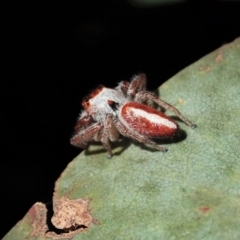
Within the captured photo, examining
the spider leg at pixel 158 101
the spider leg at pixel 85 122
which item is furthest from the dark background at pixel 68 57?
the spider leg at pixel 158 101

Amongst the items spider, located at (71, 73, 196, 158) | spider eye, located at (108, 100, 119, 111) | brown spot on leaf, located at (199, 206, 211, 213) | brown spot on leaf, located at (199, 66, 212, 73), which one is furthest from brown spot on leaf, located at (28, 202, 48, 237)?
brown spot on leaf, located at (199, 66, 212, 73)

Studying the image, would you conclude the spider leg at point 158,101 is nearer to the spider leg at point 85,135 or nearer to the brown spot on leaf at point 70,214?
the spider leg at point 85,135

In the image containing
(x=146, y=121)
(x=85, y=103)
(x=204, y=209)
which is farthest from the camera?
(x=85, y=103)

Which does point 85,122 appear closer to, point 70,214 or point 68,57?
point 68,57

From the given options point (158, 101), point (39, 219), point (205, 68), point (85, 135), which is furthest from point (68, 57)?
point (39, 219)

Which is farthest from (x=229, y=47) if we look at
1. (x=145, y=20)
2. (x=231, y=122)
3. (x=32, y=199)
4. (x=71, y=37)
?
(x=32, y=199)

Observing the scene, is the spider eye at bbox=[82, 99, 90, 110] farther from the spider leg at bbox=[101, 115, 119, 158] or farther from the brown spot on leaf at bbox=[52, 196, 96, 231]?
the brown spot on leaf at bbox=[52, 196, 96, 231]

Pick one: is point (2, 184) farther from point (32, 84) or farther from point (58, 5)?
point (58, 5)
